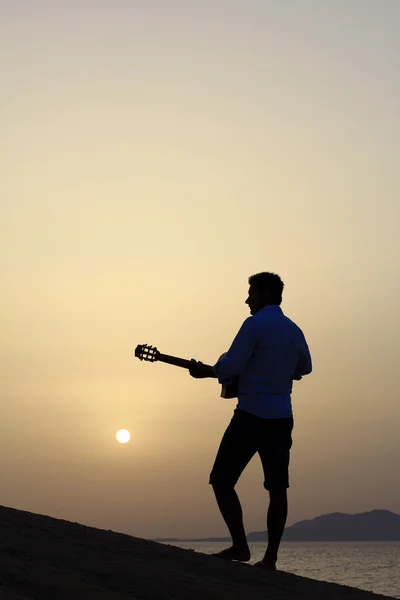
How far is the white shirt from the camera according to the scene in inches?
311

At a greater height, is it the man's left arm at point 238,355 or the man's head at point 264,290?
the man's head at point 264,290

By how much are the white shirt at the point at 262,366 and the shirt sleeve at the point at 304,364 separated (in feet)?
0.78

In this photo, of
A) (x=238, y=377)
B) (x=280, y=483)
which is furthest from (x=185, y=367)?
(x=280, y=483)

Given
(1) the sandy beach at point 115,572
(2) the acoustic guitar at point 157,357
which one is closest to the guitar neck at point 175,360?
(2) the acoustic guitar at point 157,357

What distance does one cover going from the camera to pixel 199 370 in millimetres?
Result: 8430

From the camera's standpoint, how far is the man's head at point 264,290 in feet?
26.8

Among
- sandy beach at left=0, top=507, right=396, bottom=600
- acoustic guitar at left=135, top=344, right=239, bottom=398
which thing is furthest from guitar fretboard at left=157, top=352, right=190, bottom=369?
sandy beach at left=0, top=507, right=396, bottom=600

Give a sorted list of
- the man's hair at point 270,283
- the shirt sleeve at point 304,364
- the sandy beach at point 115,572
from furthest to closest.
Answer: the shirt sleeve at point 304,364 < the man's hair at point 270,283 < the sandy beach at point 115,572

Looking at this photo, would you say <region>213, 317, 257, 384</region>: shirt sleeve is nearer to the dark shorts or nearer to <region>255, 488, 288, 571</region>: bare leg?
the dark shorts

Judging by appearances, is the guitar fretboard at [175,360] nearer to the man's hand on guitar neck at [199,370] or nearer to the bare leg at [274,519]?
the man's hand on guitar neck at [199,370]

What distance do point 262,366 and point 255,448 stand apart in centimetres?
72

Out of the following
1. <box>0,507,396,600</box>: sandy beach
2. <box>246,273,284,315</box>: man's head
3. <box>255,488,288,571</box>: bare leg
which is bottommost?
<box>0,507,396,600</box>: sandy beach

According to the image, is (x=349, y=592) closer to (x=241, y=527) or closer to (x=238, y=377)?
(x=241, y=527)

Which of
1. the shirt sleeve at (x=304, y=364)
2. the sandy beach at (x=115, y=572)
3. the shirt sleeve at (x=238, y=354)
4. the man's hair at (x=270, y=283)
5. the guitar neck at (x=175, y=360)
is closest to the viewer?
the sandy beach at (x=115, y=572)
